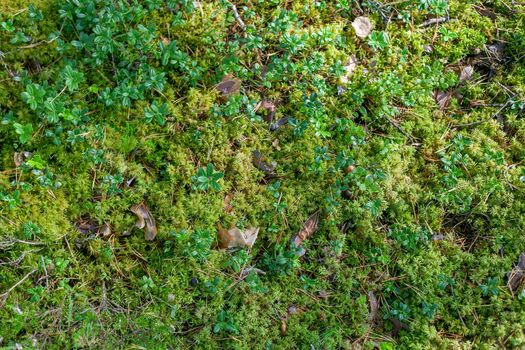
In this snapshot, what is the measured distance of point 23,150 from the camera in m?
3.53

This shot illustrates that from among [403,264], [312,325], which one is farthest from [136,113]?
[403,264]

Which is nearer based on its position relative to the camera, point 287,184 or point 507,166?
point 287,184

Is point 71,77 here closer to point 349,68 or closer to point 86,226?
point 86,226

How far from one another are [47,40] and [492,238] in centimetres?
415

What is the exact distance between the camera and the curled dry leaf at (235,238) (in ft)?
12.5

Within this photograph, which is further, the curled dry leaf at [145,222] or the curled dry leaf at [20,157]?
the curled dry leaf at [145,222]

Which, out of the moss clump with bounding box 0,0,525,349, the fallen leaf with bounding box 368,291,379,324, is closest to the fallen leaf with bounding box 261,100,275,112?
the moss clump with bounding box 0,0,525,349

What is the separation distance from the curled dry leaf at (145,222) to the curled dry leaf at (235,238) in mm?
538

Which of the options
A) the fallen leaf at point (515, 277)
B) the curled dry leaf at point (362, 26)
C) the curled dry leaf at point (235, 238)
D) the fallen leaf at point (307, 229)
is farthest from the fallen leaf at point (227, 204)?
the fallen leaf at point (515, 277)

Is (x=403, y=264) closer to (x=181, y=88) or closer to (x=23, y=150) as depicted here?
(x=181, y=88)

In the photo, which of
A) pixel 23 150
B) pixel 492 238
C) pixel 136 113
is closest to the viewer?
pixel 23 150

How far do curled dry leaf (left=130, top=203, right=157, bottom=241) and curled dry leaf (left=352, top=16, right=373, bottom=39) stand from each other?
2.59 m

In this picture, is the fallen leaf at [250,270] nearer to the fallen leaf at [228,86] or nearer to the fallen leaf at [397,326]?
the fallen leaf at [397,326]

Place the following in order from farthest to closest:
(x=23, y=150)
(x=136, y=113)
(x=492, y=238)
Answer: (x=492, y=238) < (x=136, y=113) < (x=23, y=150)
